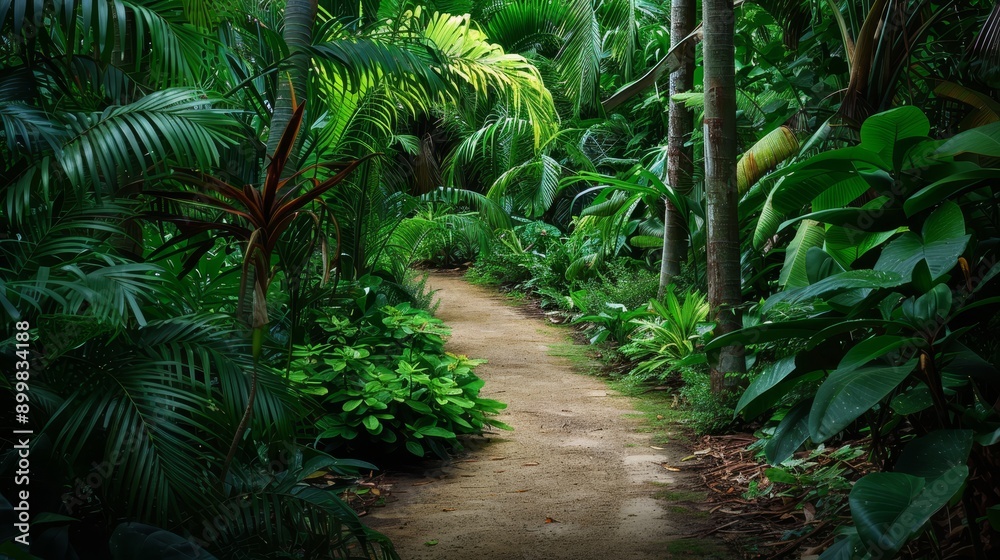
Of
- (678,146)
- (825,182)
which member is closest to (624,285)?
(678,146)

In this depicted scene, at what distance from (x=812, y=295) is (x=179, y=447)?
6.53ft

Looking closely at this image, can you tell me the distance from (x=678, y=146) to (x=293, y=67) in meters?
4.53

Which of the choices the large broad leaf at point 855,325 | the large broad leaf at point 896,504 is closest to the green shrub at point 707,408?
the large broad leaf at point 855,325

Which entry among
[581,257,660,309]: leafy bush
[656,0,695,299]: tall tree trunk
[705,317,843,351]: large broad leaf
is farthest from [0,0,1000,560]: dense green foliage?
[581,257,660,309]: leafy bush

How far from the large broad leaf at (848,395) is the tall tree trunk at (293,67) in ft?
7.59

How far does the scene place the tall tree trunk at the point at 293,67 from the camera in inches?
133

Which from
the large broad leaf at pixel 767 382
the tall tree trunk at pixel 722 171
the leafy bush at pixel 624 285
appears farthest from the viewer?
the leafy bush at pixel 624 285

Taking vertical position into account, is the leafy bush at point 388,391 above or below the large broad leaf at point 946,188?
below

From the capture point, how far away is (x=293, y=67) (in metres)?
3.37

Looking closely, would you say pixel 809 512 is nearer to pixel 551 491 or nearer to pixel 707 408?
pixel 551 491

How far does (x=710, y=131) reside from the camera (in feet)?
15.5

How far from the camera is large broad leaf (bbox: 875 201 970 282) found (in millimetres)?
2467

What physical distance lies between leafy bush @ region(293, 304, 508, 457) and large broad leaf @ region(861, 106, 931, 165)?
2.71 m

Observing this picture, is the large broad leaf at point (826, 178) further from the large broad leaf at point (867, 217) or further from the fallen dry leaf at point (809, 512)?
the fallen dry leaf at point (809, 512)
